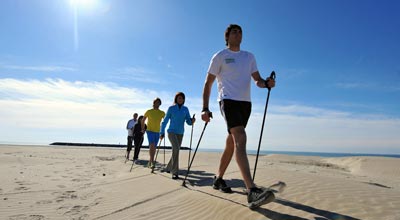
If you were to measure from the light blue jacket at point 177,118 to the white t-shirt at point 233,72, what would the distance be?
356cm

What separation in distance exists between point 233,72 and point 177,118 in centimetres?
385

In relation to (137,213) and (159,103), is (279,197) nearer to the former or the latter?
(137,213)

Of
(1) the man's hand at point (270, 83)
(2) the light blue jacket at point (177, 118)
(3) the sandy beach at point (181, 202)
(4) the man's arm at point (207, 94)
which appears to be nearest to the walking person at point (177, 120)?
(2) the light blue jacket at point (177, 118)

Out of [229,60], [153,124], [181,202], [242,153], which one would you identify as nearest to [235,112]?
[242,153]

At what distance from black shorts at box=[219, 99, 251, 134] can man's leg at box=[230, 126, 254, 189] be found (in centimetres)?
10

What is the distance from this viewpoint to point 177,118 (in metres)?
8.24

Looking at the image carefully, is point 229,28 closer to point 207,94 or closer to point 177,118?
point 207,94

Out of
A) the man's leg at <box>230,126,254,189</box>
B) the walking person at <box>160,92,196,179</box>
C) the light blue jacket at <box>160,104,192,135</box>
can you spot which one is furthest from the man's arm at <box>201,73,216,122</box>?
the light blue jacket at <box>160,104,192,135</box>

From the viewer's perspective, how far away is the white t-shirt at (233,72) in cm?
459

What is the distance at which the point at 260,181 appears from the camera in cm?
629

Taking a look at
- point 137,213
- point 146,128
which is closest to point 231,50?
point 137,213

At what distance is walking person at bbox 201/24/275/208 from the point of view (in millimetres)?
4359

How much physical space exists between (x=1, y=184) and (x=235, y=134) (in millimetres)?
5164

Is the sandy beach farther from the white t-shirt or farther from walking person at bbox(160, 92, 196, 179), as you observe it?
walking person at bbox(160, 92, 196, 179)
